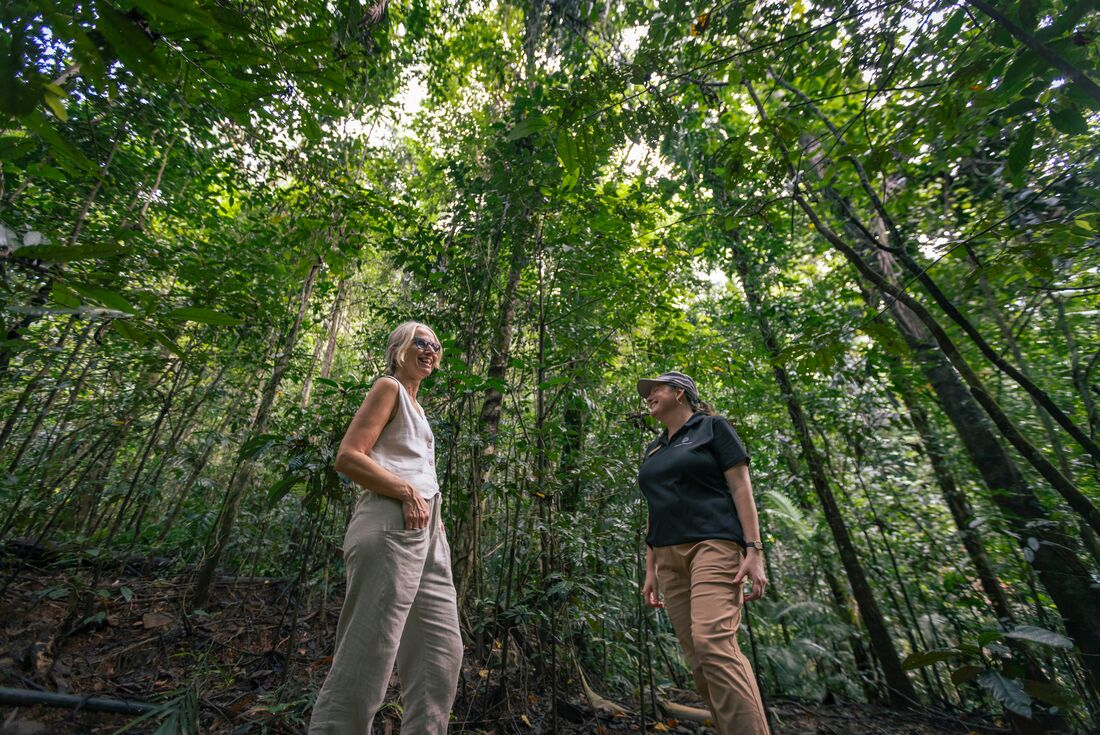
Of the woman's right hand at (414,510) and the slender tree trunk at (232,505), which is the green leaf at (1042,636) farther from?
the slender tree trunk at (232,505)

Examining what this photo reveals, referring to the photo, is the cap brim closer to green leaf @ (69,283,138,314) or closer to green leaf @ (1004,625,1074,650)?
green leaf @ (1004,625,1074,650)

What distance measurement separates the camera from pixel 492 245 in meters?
3.79

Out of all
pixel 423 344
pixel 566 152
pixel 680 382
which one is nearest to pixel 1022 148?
pixel 566 152

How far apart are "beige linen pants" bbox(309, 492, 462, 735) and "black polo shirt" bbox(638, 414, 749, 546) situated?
3.86 ft

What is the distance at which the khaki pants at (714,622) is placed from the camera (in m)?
1.99

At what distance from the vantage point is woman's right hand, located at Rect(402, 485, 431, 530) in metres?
1.96

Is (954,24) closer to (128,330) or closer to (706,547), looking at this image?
(706,547)

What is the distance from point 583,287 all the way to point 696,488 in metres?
2.35

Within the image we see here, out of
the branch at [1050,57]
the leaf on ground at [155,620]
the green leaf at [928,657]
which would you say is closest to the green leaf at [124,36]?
the branch at [1050,57]

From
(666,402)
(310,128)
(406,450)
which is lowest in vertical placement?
(406,450)

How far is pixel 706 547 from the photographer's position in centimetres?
235

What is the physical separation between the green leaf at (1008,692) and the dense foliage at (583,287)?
0.03m

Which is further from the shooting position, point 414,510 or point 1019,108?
point 414,510

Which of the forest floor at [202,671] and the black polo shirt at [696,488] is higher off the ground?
the black polo shirt at [696,488]
